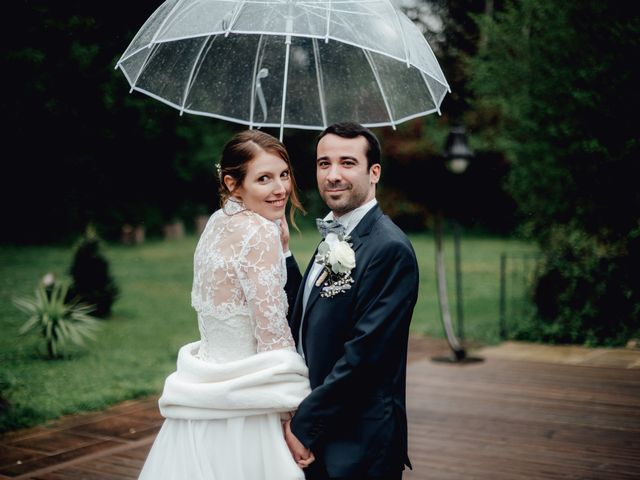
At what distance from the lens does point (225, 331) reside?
2.89 m

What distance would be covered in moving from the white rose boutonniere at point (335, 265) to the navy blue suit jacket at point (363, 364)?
0.03 metres

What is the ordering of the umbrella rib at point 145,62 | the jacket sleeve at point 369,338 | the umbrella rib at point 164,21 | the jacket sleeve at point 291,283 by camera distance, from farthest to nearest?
the umbrella rib at point 145,62
the umbrella rib at point 164,21
the jacket sleeve at point 291,283
the jacket sleeve at point 369,338

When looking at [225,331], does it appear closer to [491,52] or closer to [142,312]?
[491,52]

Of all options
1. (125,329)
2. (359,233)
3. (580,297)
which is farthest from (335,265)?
(125,329)

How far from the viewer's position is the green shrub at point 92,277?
11242mm

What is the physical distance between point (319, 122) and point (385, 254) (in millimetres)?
1446

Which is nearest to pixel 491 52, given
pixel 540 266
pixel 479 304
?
pixel 540 266

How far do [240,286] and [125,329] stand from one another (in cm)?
857

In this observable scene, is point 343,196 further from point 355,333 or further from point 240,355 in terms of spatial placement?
point 240,355

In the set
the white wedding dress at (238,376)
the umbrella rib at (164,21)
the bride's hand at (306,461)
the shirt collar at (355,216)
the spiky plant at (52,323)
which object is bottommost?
the spiky plant at (52,323)

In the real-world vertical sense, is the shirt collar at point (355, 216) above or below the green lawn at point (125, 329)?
above

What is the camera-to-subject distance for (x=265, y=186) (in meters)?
2.93

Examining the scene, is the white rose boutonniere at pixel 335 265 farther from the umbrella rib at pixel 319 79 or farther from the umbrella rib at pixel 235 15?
the umbrella rib at pixel 319 79

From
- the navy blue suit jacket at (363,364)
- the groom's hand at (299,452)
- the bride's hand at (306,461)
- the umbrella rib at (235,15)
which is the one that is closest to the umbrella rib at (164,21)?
the umbrella rib at (235,15)
